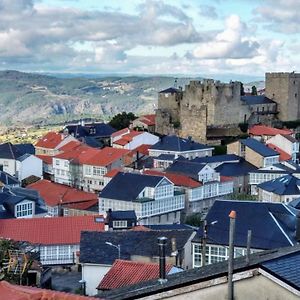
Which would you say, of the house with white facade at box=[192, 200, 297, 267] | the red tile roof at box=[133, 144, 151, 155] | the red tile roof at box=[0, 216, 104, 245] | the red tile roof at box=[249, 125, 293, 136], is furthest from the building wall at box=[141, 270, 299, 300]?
the red tile roof at box=[249, 125, 293, 136]

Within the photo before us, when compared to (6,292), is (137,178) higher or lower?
lower

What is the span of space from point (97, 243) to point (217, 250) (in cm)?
444

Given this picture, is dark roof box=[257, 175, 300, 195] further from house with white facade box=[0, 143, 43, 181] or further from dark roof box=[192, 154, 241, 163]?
house with white facade box=[0, 143, 43, 181]

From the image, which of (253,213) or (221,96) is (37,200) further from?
(221,96)

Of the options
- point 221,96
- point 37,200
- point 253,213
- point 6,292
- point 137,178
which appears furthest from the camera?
point 221,96

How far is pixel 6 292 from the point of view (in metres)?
5.54

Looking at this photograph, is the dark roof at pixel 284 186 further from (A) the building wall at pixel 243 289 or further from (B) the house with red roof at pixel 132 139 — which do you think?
(A) the building wall at pixel 243 289

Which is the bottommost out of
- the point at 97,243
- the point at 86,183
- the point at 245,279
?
the point at 86,183

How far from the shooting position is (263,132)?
69.6m

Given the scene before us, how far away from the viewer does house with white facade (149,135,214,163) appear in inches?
2438

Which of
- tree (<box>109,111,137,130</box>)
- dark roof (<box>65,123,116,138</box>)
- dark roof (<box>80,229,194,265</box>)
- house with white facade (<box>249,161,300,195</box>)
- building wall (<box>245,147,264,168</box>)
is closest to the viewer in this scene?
dark roof (<box>80,229,194,265</box>)

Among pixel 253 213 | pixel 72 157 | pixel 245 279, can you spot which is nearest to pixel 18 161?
pixel 72 157

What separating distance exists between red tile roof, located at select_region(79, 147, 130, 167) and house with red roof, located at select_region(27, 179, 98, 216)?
7.59 m

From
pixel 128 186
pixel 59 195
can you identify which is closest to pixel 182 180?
pixel 128 186
